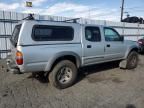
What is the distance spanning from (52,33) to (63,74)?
1.30 meters

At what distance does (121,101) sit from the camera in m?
4.09

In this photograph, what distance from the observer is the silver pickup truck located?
414 centimetres

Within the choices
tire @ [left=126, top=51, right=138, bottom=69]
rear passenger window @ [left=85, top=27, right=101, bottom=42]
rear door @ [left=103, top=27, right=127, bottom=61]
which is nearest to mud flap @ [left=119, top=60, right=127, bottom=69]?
tire @ [left=126, top=51, right=138, bottom=69]

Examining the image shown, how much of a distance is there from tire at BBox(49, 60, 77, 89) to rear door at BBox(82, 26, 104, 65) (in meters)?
0.62

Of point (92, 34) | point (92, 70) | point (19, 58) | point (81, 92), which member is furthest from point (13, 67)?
point (92, 70)

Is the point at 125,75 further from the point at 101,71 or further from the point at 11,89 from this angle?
the point at 11,89

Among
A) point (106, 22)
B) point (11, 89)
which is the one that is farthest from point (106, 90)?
point (106, 22)

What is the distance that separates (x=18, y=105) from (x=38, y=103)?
47 cm

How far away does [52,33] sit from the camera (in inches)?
183

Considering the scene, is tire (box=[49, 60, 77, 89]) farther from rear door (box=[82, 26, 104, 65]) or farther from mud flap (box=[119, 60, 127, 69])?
mud flap (box=[119, 60, 127, 69])

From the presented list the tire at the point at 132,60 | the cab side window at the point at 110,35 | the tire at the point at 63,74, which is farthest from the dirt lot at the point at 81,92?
the cab side window at the point at 110,35

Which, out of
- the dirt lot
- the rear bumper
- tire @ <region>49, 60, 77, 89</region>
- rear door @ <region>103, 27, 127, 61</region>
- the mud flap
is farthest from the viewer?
the mud flap

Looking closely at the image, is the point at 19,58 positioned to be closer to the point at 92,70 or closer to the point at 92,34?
the point at 92,34

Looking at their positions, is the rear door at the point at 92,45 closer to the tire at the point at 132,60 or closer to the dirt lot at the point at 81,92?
the dirt lot at the point at 81,92
